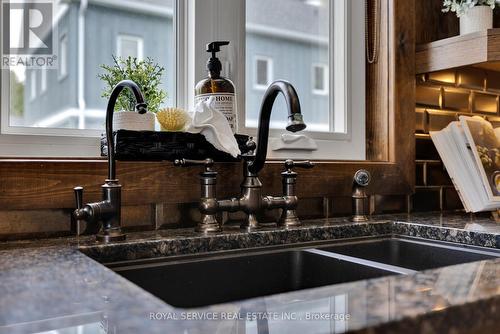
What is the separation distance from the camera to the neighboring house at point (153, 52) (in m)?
1.33

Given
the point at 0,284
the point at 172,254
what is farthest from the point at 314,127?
the point at 0,284

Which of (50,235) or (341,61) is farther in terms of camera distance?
(341,61)

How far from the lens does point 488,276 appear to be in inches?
29.2

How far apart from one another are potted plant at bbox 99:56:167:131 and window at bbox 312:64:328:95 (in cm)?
58

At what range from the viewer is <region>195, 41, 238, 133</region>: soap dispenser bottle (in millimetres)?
1312

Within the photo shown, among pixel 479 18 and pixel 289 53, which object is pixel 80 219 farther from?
pixel 479 18

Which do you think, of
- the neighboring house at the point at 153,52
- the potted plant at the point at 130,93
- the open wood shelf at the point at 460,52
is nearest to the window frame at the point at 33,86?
the neighboring house at the point at 153,52

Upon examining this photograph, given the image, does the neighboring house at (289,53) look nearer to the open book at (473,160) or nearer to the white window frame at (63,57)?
the open book at (473,160)

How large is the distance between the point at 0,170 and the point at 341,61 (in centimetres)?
117

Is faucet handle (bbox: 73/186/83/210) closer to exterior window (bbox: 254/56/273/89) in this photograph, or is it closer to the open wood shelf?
exterior window (bbox: 254/56/273/89)

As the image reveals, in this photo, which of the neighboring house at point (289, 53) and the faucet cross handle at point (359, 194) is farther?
the neighboring house at point (289, 53)

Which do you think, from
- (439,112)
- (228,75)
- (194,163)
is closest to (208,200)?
(194,163)

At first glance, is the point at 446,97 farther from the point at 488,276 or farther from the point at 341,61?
the point at 488,276

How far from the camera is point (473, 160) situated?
1590 millimetres
